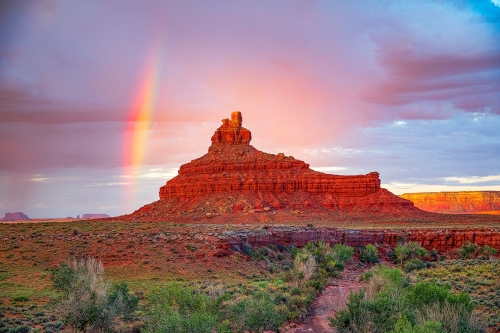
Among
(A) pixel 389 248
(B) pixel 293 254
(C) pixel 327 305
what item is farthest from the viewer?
(A) pixel 389 248

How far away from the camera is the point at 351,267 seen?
4753cm

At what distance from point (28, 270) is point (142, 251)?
876 cm

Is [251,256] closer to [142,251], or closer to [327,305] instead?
[142,251]

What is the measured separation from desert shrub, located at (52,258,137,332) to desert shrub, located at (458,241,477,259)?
40.8 meters

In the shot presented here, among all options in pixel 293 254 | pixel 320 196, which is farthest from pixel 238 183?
pixel 293 254

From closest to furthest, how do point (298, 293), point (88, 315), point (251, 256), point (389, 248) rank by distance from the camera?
point (88, 315)
point (298, 293)
point (251, 256)
point (389, 248)

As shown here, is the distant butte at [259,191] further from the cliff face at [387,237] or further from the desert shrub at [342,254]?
the desert shrub at [342,254]

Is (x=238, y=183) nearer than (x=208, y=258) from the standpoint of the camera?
No

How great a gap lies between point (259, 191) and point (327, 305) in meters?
69.9

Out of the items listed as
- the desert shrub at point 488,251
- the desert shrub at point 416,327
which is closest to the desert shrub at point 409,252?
the desert shrub at point 488,251

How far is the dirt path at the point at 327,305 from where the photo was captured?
74.6 feet

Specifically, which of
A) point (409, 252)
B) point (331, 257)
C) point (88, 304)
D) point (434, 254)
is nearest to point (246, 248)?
point (331, 257)

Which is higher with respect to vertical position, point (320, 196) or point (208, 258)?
point (320, 196)

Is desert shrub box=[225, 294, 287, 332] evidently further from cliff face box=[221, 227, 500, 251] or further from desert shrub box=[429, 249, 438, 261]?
desert shrub box=[429, 249, 438, 261]
